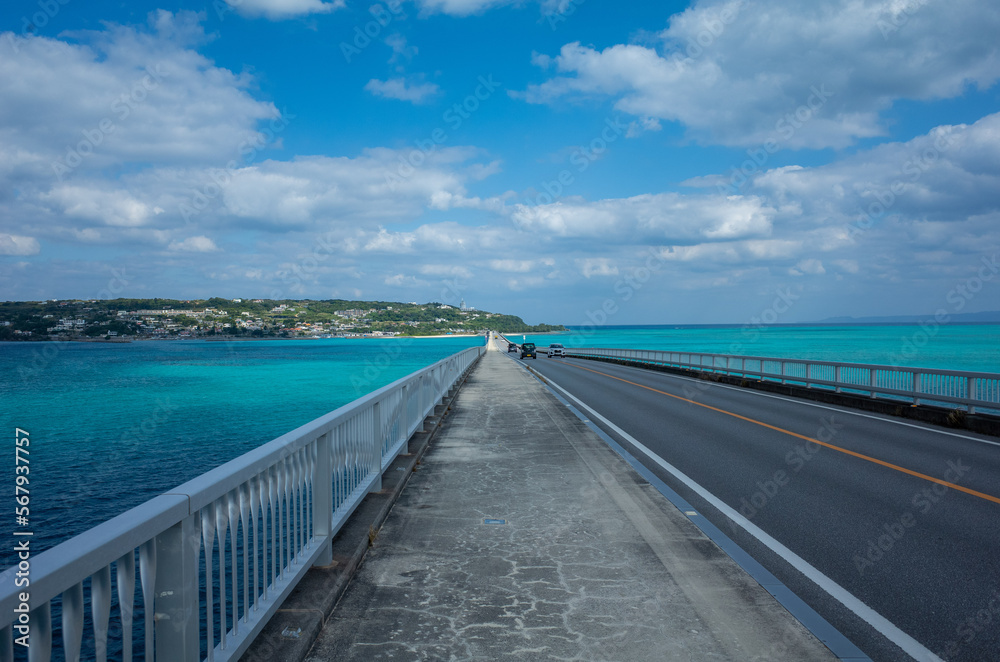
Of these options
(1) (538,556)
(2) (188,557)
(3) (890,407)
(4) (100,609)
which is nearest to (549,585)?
(1) (538,556)

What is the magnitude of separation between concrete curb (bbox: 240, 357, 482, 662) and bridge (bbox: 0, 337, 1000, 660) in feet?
0.07

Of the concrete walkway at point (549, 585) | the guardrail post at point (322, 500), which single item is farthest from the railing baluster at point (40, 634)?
the guardrail post at point (322, 500)

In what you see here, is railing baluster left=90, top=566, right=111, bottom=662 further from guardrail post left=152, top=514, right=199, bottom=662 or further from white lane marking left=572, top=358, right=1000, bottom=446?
white lane marking left=572, top=358, right=1000, bottom=446

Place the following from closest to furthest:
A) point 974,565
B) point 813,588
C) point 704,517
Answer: point 813,588
point 974,565
point 704,517

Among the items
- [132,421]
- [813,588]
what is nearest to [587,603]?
[813,588]

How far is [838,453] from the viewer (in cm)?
1079

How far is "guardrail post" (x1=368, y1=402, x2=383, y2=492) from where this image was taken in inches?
286

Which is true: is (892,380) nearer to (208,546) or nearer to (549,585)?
(549,585)

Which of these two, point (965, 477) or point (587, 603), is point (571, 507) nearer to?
point (587, 603)

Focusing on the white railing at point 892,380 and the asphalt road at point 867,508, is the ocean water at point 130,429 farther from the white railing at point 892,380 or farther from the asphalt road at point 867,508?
the white railing at point 892,380

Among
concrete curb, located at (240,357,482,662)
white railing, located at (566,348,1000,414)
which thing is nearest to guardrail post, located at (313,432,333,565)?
concrete curb, located at (240,357,482,662)

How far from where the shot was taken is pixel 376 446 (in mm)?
7379

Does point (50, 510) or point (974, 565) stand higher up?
point (974, 565)

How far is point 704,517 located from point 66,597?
617 centimetres
